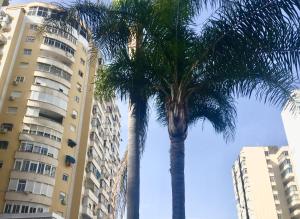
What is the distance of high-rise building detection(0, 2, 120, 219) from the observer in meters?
40.9

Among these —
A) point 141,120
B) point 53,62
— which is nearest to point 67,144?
point 53,62

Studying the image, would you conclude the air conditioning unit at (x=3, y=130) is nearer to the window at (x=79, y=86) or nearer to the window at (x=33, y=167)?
the window at (x=33, y=167)

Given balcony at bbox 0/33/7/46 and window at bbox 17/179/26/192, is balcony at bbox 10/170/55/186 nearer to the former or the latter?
window at bbox 17/179/26/192

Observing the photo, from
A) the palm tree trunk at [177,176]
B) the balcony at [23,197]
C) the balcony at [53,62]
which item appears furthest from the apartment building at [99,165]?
the palm tree trunk at [177,176]

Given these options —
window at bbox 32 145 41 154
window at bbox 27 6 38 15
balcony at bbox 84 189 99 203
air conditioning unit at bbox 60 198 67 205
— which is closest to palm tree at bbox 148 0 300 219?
window at bbox 32 145 41 154

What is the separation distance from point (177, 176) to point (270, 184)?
88.4 metres

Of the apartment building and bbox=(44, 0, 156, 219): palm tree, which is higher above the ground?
the apartment building

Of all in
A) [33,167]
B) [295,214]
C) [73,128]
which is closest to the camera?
[33,167]

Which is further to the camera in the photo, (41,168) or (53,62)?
(53,62)

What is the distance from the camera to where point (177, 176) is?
8078 mm

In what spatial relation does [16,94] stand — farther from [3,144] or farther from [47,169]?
[47,169]

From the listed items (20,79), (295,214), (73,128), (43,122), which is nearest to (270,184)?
(295,214)

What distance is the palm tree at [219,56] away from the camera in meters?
8.10

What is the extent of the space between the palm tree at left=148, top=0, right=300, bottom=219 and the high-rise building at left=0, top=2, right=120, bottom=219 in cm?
3301
